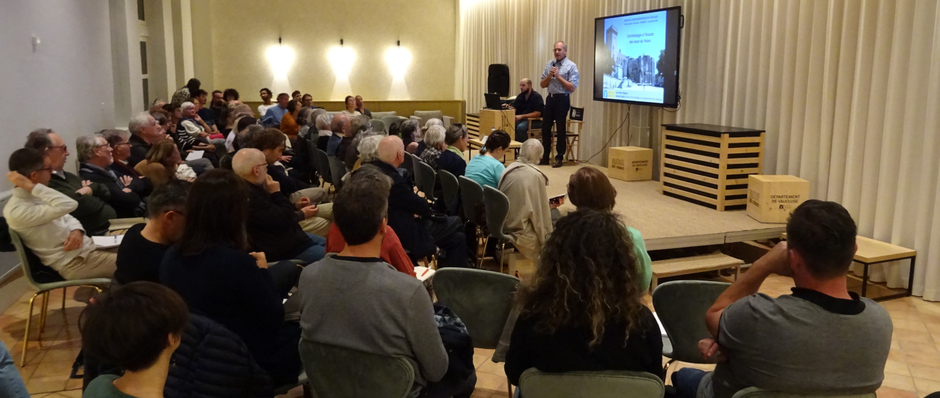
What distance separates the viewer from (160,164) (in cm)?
488

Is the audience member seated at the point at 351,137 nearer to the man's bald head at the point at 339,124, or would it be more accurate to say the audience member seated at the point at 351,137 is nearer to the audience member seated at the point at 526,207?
the man's bald head at the point at 339,124

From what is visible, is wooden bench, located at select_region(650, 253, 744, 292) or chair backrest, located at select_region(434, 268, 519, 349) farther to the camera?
wooden bench, located at select_region(650, 253, 744, 292)

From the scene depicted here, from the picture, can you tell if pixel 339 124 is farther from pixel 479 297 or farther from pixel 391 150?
pixel 479 297

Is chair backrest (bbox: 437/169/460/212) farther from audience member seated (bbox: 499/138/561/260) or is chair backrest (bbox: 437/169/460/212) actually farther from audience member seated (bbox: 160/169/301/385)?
audience member seated (bbox: 160/169/301/385)

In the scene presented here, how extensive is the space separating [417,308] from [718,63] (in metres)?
5.94

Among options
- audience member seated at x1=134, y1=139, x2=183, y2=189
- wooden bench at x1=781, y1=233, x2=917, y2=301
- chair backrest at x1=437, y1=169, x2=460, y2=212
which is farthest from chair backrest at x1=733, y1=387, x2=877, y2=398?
audience member seated at x1=134, y1=139, x2=183, y2=189

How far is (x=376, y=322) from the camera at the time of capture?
2.09m

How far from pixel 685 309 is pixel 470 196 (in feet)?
8.28

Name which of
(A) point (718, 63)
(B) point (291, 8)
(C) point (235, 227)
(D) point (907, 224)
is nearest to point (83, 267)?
(C) point (235, 227)

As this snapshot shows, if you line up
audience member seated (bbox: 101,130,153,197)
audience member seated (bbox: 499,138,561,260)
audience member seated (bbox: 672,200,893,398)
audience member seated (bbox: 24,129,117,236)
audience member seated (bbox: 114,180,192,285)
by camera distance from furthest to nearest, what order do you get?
audience member seated (bbox: 101,130,153,197)
audience member seated (bbox: 499,138,561,260)
audience member seated (bbox: 24,129,117,236)
audience member seated (bbox: 114,180,192,285)
audience member seated (bbox: 672,200,893,398)

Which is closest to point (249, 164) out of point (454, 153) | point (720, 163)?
point (454, 153)

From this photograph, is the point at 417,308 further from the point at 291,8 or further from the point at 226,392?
the point at 291,8

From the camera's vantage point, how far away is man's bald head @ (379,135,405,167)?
4.40 m

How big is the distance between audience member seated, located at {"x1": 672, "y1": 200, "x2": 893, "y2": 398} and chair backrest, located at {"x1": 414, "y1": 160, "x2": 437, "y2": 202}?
3.86m
